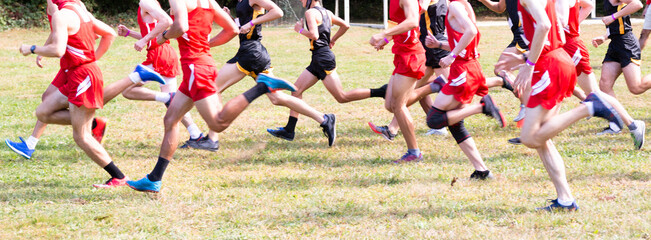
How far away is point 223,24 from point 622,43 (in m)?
4.70

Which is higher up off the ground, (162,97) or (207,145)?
(162,97)

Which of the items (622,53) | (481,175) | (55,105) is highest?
(55,105)

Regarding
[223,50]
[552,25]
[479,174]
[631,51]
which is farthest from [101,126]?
[223,50]

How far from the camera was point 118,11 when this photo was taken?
110 ft

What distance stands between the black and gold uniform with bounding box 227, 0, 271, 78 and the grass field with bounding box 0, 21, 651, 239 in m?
0.94

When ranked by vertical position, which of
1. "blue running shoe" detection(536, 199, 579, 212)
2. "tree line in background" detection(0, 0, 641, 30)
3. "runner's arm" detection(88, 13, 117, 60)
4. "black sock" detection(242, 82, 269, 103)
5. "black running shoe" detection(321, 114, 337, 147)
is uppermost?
"runner's arm" detection(88, 13, 117, 60)

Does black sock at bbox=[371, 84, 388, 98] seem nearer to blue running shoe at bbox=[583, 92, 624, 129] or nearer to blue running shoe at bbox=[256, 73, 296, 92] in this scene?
blue running shoe at bbox=[256, 73, 296, 92]

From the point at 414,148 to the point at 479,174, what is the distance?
101 centimetres

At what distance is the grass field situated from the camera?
Answer: 496 centimetres

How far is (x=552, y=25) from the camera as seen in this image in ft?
15.9

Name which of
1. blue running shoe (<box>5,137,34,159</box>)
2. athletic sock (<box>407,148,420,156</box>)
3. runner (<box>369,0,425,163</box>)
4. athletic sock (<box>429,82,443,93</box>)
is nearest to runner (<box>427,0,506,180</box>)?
runner (<box>369,0,425,163</box>)

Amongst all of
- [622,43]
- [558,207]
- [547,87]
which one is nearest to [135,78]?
[547,87]

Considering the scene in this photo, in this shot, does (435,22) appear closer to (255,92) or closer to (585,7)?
(585,7)

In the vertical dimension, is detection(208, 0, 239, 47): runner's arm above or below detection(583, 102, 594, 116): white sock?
below
